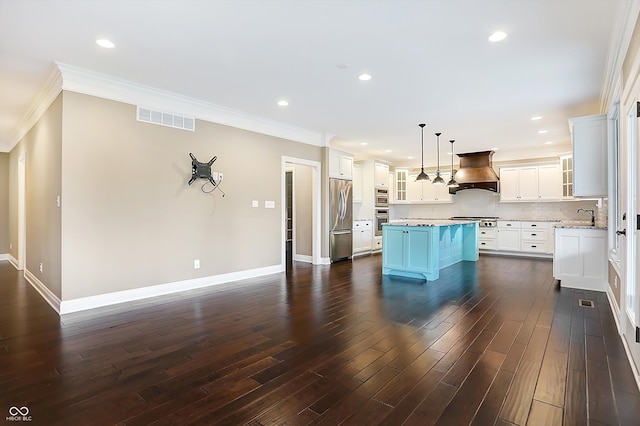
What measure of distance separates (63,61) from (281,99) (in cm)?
244

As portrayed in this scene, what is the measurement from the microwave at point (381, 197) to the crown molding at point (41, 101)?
22.1 ft

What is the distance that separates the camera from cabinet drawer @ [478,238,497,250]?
8.48 metres

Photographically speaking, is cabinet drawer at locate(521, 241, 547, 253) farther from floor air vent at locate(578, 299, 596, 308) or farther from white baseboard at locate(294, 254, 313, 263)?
white baseboard at locate(294, 254, 313, 263)

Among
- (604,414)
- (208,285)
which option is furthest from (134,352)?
(604,414)

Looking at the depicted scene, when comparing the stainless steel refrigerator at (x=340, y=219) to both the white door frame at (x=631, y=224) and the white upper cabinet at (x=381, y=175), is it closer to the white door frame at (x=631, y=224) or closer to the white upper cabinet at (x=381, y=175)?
the white upper cabinet at (x=381, y=175)

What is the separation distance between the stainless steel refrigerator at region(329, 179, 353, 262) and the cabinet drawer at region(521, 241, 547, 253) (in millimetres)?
4343

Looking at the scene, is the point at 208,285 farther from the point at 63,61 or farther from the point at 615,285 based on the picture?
the point at 615,285

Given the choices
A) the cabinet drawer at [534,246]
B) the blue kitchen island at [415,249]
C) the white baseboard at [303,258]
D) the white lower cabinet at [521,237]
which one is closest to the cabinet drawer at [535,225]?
the white lower cabinet at [521,237]

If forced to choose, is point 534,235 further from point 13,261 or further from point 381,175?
point 13,261

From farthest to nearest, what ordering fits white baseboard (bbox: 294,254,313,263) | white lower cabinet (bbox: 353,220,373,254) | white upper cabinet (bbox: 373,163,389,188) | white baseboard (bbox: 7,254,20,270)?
1. white upper cabinet (bbox: 373,163,389,188)
2. white lower cabinet (bbox: 353,220,373,254)
3. white baseboard (bbox: 294,254,313,263)
4. white baseboard (bbox: 7,254,20,270)

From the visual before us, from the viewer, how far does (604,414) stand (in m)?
1.80

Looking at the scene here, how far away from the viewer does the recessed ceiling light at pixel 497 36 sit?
2836 mm

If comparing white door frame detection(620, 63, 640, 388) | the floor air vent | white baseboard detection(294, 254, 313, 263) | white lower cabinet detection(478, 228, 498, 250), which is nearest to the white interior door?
white door frame detection(620, 63, 640, 388)

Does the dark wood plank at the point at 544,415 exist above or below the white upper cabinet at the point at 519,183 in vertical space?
below
